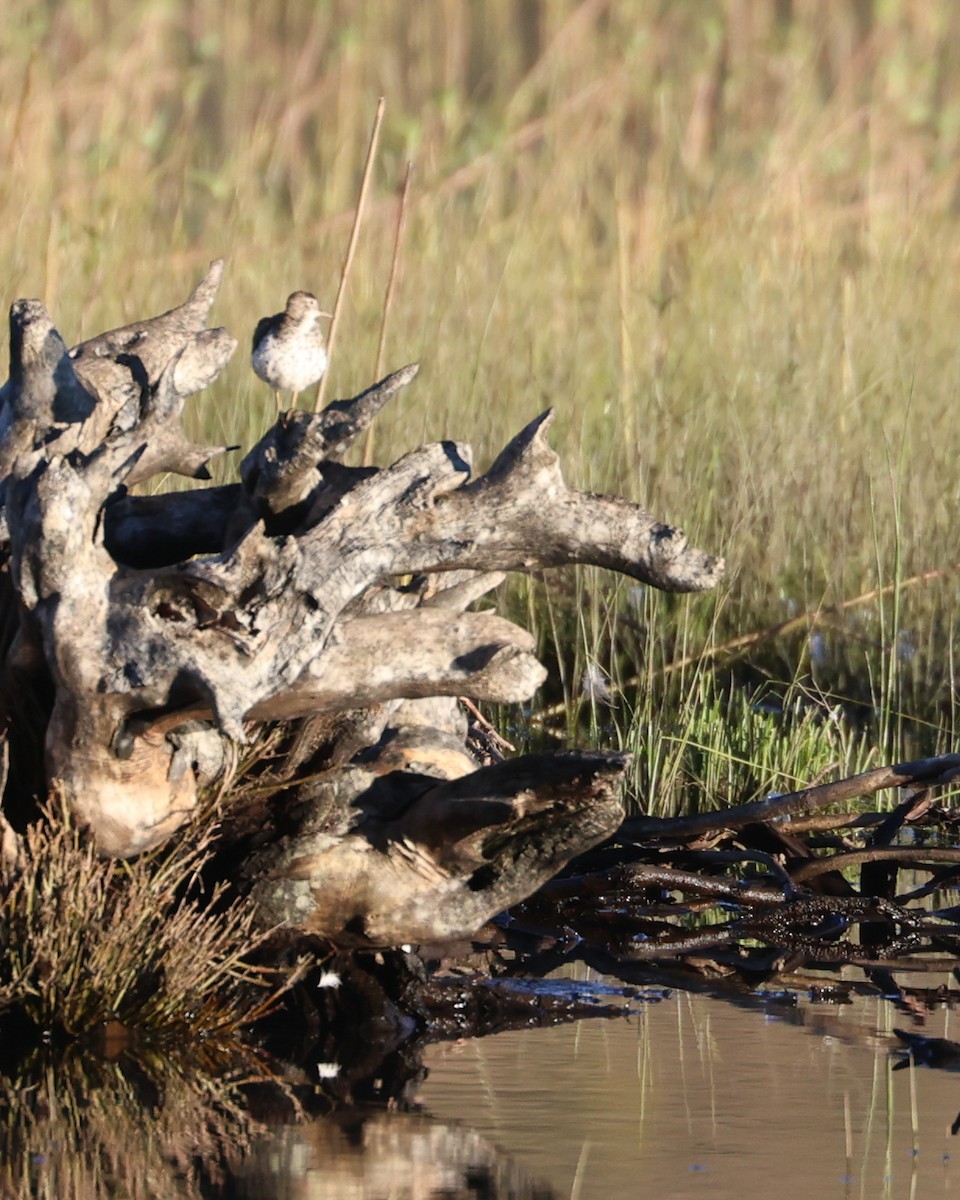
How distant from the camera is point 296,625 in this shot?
4.27 m

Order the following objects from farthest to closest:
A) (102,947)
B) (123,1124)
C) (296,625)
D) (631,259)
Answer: (631,259) < (102,947) < (296,625) < (123,1124)

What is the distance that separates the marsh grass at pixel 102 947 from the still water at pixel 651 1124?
1.63ft

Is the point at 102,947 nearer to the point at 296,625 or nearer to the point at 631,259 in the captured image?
the point at 296,625

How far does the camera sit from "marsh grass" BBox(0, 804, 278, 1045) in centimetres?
441

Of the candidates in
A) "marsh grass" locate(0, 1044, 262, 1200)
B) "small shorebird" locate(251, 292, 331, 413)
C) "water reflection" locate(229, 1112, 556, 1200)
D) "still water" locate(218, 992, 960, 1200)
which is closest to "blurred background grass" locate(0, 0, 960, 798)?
"small shorebird" locate(251, 292, 331, 413)

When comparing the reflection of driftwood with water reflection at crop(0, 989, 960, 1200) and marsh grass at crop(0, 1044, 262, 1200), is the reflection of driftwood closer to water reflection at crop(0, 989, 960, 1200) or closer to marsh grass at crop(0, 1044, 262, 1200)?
water reflection at crop(0, 989, 960, 1200)

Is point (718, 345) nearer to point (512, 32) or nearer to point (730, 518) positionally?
point (730, 518)

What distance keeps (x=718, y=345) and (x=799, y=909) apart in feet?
16.7

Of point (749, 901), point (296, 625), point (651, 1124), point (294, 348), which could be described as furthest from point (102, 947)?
point (749, 901)

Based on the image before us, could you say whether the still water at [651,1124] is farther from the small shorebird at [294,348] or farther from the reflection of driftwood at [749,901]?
the small shorebird at [294,348]

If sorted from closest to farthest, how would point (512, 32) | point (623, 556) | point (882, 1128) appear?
point (882, 1128)
point (623, 556)
point (512, 32)

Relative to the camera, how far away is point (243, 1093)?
425 cm

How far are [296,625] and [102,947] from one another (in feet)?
2.43

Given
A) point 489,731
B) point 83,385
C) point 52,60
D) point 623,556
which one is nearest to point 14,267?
point 52,60
